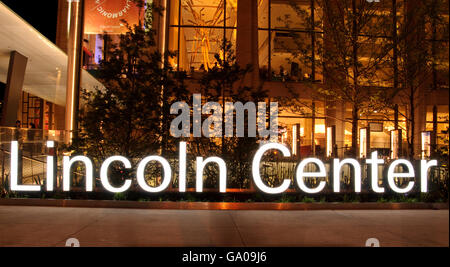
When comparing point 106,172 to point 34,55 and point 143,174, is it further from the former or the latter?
point 34,55

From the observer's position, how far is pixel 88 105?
10367 millimetres

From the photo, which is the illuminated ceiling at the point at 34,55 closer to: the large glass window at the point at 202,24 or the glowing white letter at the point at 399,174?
the large glass window at the point at 202,24

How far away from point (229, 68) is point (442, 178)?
7.40m

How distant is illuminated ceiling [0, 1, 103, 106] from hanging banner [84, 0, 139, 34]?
85.0 inches

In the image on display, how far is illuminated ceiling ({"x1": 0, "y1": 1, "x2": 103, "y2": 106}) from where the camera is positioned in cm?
1229

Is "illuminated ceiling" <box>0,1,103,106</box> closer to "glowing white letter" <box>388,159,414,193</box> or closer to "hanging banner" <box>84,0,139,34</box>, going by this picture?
"hanging banner" <box>84,0,139,34</box>

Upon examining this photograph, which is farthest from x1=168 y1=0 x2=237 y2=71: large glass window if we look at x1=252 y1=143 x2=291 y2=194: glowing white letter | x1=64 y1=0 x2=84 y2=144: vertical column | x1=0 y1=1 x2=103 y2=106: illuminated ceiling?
x1=252 y1=143 x2=291 y2=194: glowing white letter

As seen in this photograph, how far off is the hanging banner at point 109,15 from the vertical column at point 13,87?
218 inches

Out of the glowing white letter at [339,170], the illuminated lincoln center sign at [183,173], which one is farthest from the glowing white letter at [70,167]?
the glowing white letter at [339,170]

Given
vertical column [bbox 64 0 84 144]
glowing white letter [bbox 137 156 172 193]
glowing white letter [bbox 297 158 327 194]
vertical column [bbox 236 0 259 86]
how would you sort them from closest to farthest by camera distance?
glowing white letter [bbox 137 156 172 193], glowing white letter [bbox 297 158 327 194], vertical column [bbox 64 0 84 144], vertical column [bbox 236 0 259 86]

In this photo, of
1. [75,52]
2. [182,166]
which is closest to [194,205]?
[182,166]

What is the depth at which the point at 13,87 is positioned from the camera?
16250mm
